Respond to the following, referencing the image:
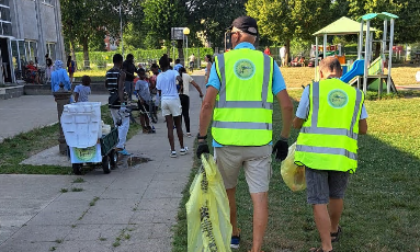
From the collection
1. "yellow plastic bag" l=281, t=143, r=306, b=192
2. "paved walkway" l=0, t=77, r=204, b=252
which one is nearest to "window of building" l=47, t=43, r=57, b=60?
"paved walkway" l=0, t=77, r=204, b=252

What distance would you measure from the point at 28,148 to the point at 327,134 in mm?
6687

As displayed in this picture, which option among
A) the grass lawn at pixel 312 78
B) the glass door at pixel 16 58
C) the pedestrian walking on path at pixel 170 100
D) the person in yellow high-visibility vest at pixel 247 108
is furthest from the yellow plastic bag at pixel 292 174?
the glass door at pixel 16 58

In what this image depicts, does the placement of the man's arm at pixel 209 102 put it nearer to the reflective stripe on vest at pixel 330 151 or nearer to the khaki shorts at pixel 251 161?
the khaki shorts at pixel 251 161

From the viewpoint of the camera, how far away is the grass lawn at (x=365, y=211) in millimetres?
3609

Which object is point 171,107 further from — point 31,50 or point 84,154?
point 31,50

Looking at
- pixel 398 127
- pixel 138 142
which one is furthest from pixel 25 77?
pixel 398 127

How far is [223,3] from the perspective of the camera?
46438 millimetres

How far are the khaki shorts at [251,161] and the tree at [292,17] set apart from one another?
1426 inches

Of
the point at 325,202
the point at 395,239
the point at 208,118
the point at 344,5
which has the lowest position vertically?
the point at 395,239

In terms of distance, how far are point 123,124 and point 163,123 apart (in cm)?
411

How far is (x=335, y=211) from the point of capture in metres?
3.48

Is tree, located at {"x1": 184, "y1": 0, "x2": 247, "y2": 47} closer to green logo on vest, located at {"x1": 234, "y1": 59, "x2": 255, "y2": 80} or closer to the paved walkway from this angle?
the paved walkway

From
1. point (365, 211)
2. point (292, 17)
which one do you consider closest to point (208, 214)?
point (365, 211)

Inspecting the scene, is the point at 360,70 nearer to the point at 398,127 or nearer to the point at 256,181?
the point at 398,127
